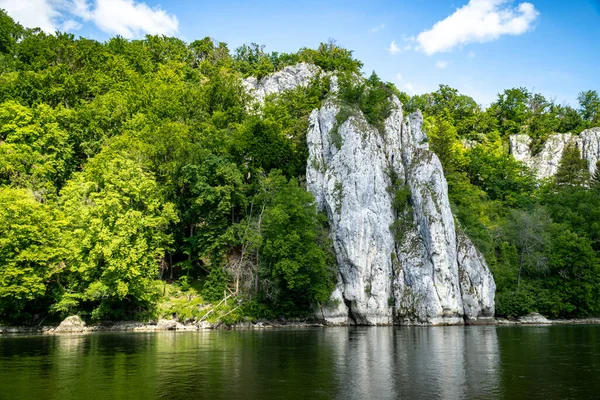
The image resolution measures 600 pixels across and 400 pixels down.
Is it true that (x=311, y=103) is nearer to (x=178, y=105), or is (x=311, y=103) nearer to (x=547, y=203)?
(x=178, y=105)

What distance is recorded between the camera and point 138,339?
A: 37.5 meters

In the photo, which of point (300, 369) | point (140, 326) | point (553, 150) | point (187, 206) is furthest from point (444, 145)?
point (300, 369)

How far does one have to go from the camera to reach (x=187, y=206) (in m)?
58.4

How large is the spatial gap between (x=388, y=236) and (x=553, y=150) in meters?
61.6

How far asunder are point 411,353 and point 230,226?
3099cm

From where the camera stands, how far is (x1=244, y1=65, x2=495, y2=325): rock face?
54.2 metres

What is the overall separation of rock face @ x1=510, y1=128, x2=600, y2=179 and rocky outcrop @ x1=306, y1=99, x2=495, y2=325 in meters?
46.0

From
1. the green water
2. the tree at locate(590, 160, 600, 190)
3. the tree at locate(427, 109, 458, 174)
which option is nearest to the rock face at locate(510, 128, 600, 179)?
the tree at locate(590, 160, 600, 190)

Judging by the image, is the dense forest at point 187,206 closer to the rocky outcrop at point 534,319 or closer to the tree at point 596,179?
the tree at point 596,179

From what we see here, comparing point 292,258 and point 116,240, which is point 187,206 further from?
point 292,258

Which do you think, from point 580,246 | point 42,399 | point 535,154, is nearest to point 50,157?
point 42,399

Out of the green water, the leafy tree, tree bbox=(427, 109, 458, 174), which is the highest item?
tree bbox=(427, 109, 458, 174)

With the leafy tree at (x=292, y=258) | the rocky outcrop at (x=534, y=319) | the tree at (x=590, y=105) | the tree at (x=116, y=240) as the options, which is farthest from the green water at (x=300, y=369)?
the tree at (x=590, y=105)

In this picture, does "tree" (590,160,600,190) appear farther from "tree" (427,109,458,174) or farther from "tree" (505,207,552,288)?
"tree" (427,109,458,174)
